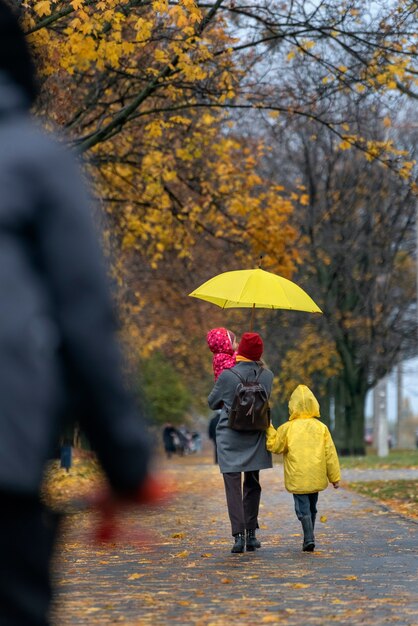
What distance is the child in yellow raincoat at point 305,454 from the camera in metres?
10.4

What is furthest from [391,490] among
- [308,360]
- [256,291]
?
[308,360]

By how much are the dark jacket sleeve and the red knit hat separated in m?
7.87

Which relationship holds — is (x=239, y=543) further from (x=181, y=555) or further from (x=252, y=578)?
(x=252, y=578)

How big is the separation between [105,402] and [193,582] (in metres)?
6.42

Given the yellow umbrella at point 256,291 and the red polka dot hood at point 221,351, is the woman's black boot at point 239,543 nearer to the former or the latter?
the red polka dot hood at point 221,351

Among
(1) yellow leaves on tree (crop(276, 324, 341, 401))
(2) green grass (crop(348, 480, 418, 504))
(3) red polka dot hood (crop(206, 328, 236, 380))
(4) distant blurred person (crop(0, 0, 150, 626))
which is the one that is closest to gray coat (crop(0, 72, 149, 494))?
(4) distant blurred person (crop(0, 0, 150, 626))

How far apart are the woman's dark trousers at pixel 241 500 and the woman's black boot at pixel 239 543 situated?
0.04 metres

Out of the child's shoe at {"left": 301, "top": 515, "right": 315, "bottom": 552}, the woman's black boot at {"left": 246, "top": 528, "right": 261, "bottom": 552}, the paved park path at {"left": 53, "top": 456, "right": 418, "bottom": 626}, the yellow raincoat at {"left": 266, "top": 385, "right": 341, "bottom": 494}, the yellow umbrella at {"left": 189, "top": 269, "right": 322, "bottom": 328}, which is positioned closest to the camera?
the paved park path at {"left": 53, "top": 456, "right": 418, "bottom": 626}

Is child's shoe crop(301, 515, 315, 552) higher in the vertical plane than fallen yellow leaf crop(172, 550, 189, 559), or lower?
higher

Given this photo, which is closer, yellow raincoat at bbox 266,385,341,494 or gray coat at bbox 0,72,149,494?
gray coat at bbox 0,72,149,494

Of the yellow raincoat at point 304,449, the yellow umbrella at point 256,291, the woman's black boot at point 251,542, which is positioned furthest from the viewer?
the yellow umbrella at point 256,291

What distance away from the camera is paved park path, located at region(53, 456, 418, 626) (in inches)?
289

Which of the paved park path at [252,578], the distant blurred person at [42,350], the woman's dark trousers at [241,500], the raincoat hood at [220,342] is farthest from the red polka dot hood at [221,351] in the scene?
the distant blurred person at [42,350]

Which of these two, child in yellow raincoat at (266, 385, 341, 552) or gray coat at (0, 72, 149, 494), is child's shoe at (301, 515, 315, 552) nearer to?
child in yellow raincoat at (266, 385, 341, 552)
